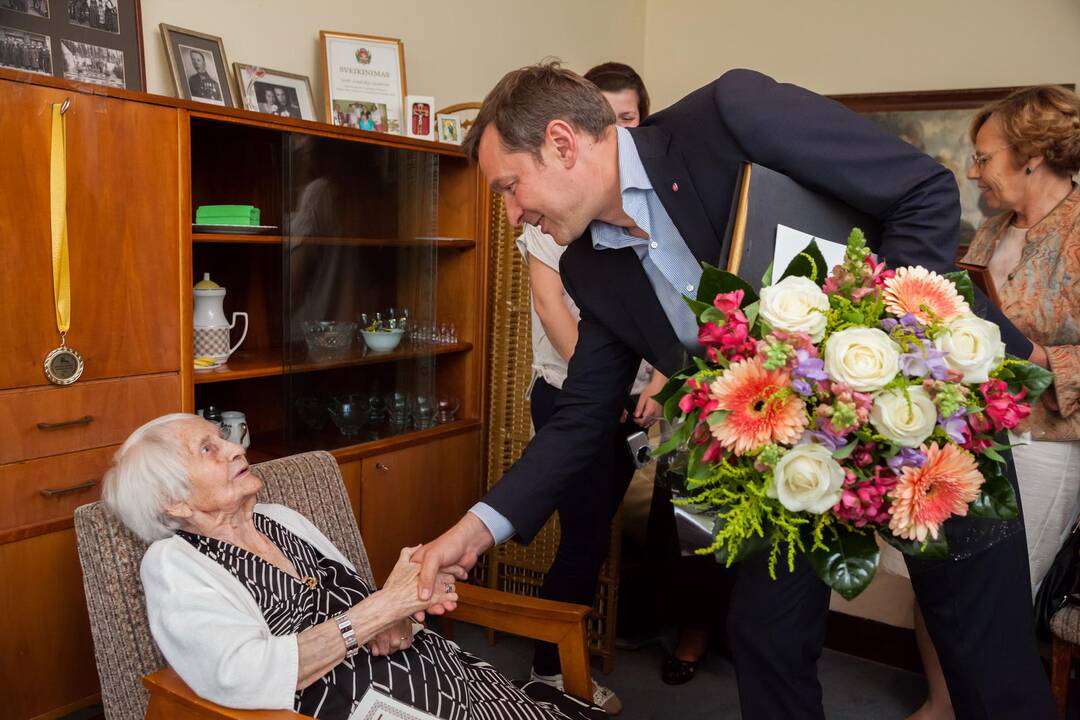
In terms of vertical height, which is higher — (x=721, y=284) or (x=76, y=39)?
(x=76, y=39)

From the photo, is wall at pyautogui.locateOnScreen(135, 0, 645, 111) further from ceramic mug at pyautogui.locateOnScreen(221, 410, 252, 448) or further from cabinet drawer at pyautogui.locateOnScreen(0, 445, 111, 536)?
cabinet drawer at pyautogui.locateOnScreen(0, 445, 111, 536)

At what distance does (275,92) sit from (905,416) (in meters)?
2.32

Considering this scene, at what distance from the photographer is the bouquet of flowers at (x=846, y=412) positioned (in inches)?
39.4

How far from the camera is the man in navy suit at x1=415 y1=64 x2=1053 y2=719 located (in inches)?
54.1

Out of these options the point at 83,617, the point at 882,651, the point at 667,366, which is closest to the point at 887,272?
the point at 667,366

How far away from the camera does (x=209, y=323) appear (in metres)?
2.46

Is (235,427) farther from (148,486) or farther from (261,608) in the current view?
(261,608)

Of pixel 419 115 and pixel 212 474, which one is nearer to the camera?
pixel 212 474

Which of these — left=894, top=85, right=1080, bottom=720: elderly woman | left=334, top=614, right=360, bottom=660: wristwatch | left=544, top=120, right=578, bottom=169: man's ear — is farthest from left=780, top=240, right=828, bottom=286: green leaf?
left=894, top=85, right=1080, bottom=720: elderly woman

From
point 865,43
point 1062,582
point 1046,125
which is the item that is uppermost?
point 865,43

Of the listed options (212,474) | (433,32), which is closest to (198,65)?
(433,32)

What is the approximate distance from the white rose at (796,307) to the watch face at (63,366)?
5.27 feet

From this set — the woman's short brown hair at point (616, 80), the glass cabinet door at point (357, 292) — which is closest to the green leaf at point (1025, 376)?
the woman's short brown hair at point (616, 80)

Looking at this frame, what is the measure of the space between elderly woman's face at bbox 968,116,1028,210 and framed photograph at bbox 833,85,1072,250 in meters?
1.38
